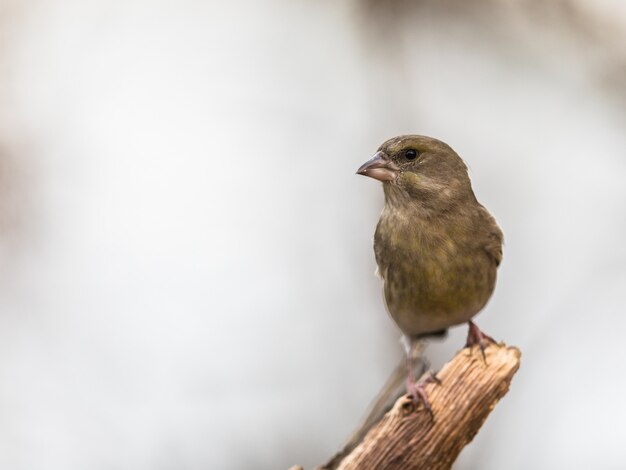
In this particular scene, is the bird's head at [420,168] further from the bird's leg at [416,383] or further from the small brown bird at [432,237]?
the bird's leg at [416,383]

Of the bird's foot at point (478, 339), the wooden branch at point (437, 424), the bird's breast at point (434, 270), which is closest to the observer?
the wooden branch at point (437, 424)

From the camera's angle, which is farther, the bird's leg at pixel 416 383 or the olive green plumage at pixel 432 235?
the olive green plumage at pixel 432 235

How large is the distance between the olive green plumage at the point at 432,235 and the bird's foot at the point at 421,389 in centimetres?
39

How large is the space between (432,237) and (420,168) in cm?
32

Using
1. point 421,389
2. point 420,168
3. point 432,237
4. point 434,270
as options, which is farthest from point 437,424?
point 420,168

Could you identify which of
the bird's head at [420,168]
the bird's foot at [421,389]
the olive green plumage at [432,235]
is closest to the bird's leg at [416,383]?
the bird's foot at [421,389]

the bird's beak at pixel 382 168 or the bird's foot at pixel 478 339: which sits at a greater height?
the bird's beak at pixel 382 168

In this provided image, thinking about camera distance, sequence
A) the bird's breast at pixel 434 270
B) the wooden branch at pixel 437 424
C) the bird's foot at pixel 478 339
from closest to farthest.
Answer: the wooden branch at pixel 437 424, the bird's foot at pixel 478 339, the bird's breast at pixel 434 270

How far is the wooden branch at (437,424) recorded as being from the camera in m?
3.90

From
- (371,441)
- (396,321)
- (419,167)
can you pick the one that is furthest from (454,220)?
(371,441)

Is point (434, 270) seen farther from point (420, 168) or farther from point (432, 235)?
point (420, 168)

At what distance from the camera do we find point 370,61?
25.7 feet

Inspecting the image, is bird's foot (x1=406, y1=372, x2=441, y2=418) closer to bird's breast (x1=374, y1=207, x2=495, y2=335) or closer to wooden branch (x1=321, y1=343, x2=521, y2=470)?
wooden branch (x1=321, y1=343, x2=521, y2=470)

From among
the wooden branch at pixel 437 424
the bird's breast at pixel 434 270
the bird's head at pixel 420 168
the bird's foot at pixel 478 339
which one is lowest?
the wooden branch at pixel 437 424
